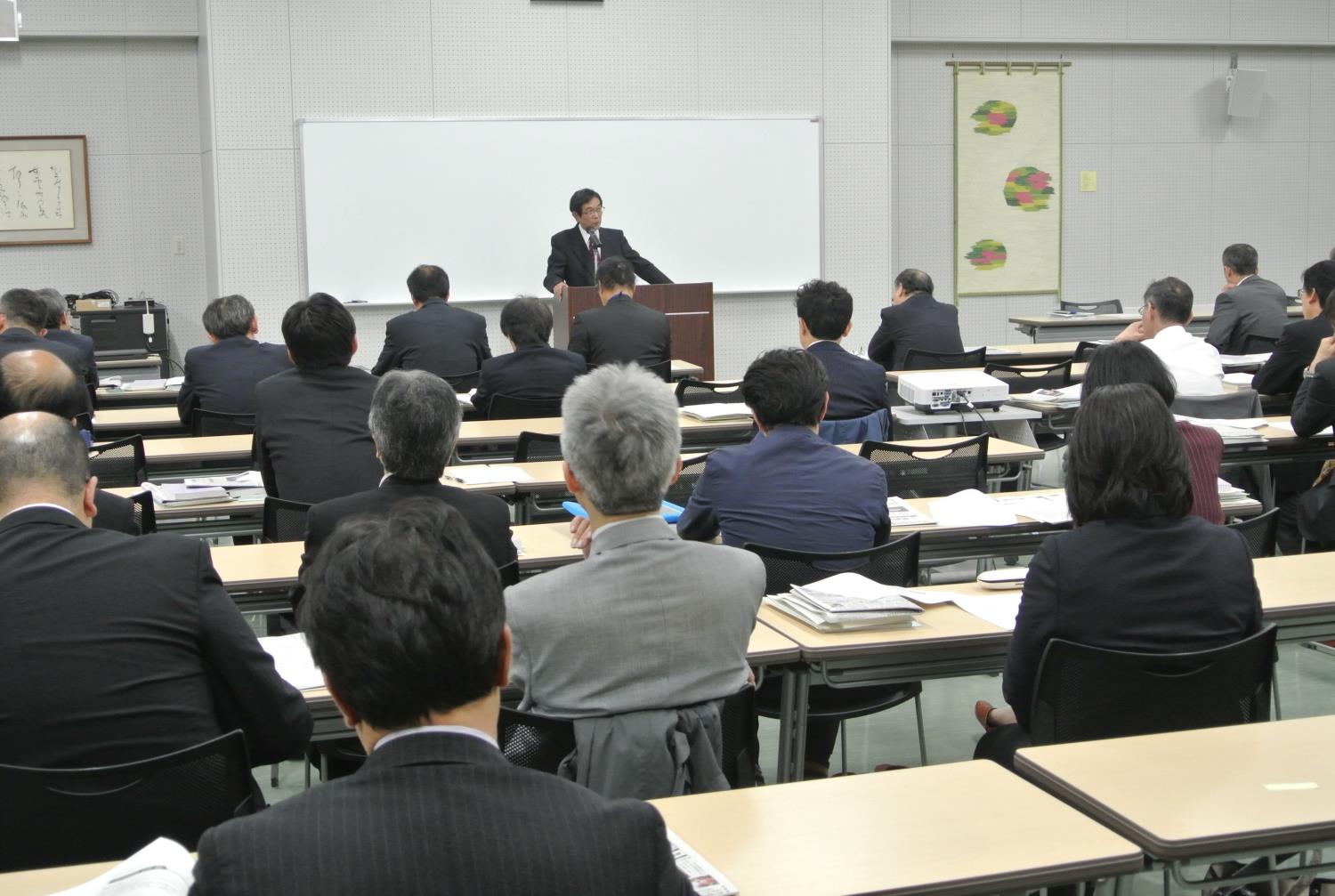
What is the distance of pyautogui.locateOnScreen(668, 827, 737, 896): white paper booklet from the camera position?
5.85ft

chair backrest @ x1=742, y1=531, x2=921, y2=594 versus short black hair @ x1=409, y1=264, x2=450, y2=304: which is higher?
short black hair @ x1=409, y1=264, x2=450, y2=304

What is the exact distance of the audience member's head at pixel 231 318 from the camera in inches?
246

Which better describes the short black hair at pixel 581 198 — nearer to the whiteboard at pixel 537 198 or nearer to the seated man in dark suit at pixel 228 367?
the whiteboard at pixel 537 198

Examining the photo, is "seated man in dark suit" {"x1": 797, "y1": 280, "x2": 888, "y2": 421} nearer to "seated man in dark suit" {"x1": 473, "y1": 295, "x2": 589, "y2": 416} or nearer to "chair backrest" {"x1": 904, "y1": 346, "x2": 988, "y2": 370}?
"seated man in dark suit" {"x1": 473, "y1": 295, "x2": 589, "y2": 416}

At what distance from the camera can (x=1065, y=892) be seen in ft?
8.38

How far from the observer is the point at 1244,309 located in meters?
8.27

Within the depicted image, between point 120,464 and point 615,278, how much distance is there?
10.2 feet

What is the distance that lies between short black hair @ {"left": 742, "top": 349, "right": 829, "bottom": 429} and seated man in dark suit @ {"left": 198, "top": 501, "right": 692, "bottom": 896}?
2306 mm

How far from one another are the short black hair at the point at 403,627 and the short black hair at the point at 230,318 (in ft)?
16.9

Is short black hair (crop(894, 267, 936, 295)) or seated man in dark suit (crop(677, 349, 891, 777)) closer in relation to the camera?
seated man in dark suit (crop(677, 349, 891, 777))

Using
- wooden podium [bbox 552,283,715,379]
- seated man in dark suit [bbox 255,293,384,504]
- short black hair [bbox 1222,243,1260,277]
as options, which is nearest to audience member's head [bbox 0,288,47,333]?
seated man in dark suit [bbox 255,293,384,504]

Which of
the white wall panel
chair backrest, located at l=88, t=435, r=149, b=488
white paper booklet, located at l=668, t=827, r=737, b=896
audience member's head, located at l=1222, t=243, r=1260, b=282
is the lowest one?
white paper booklet, located at l=668, t=827, r=737, b=896

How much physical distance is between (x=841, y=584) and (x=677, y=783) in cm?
98

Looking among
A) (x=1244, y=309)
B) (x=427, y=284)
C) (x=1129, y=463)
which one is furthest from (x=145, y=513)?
(x=1244, y=309)
